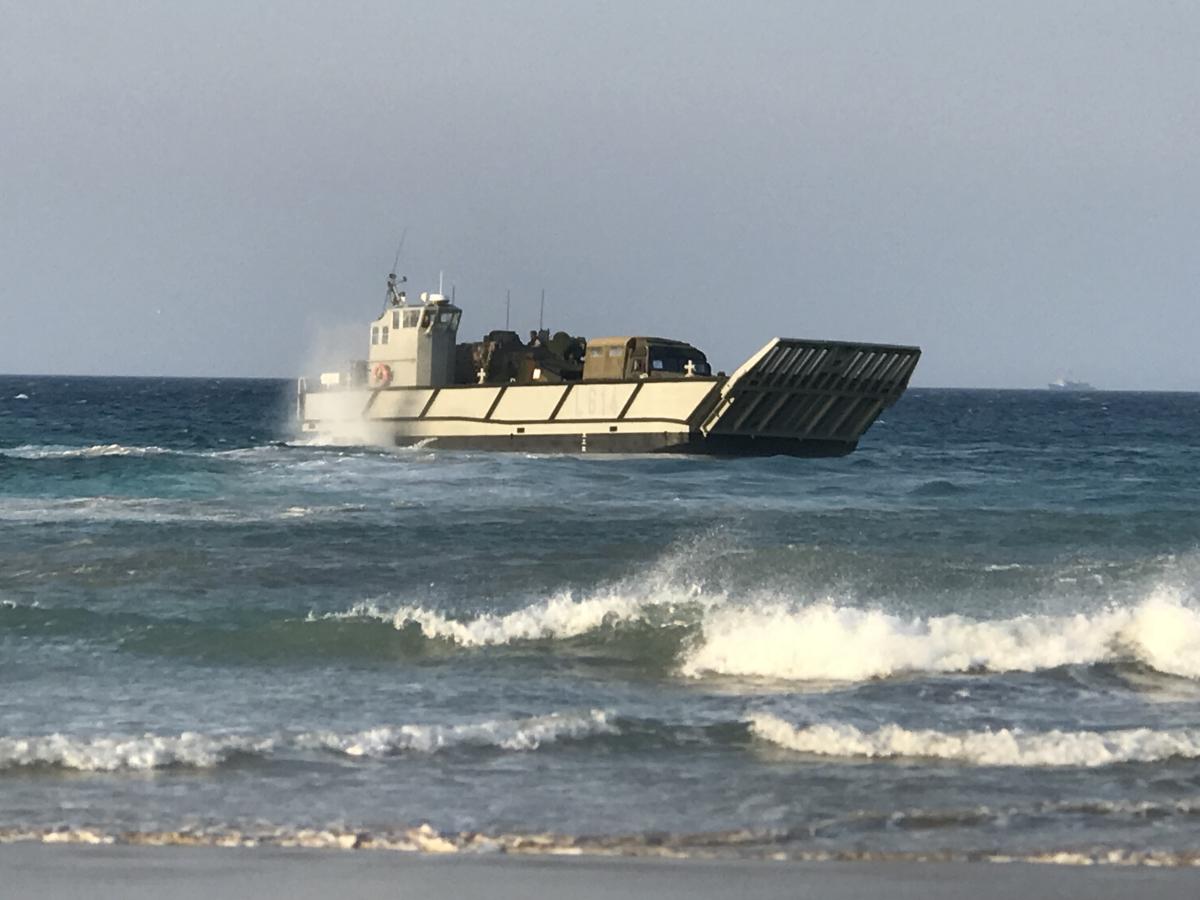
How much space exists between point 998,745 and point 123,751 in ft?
17.7

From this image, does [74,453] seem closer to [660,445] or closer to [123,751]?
[660,445]

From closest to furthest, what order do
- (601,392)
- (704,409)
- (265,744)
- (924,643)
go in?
(265,744), (924,643), (704,409), (601,392)

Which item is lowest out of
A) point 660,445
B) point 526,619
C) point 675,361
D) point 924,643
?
point 526,619

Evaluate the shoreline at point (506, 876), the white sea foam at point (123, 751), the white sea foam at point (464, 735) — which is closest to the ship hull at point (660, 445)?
the white sea foam at point (464, 735)

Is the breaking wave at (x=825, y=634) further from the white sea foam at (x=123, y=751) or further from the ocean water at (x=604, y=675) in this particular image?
the white sea foam at (x=123, y=751)

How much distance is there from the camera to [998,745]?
11383 millimetres

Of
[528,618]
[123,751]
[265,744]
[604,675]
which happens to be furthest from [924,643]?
[123,751]

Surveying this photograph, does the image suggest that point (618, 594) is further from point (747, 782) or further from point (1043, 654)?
point (747, 782)

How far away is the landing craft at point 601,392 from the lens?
3944 centimetres

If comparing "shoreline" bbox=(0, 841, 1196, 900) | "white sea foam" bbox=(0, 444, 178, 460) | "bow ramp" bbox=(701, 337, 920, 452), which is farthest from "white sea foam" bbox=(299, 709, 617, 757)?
"white sea foam" bbox=(0, 444, 178, 460)

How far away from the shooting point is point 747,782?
34.9 feet

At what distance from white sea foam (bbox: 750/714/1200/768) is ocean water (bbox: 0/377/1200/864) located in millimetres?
29

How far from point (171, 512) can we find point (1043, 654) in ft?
50.7

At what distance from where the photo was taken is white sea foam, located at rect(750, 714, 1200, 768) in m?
11.2
